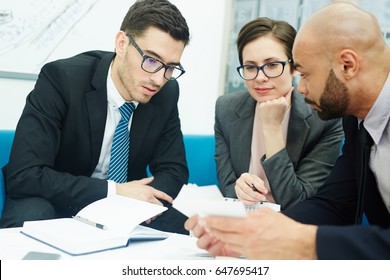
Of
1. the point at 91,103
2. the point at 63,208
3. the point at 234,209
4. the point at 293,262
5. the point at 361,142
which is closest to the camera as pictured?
the point at 234,209

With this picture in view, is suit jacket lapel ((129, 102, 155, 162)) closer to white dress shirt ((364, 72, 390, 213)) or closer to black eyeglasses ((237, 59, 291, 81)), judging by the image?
black eyeglasses ((237, 59, 291, 81))

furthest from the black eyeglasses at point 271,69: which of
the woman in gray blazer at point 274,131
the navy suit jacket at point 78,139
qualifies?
the navy suit jacket at point 78,139

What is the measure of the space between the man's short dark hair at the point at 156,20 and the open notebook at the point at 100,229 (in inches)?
32.0

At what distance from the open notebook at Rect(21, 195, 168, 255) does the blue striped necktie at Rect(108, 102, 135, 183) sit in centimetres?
54

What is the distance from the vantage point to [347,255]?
89cm

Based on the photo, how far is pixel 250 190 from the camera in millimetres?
1615

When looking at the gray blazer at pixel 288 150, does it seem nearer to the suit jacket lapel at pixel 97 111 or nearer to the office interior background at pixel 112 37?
the suit jacket lapel at pixel 97 111

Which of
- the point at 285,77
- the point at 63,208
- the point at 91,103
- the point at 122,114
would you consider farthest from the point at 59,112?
the point at 285,77

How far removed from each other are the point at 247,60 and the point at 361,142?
27.5 inches

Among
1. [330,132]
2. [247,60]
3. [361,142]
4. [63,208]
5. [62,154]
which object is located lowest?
[63,208]

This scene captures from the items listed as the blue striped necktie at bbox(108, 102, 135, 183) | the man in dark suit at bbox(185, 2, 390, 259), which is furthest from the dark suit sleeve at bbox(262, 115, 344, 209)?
the blue striped necktie at bbox(108, 102, 135, 183)

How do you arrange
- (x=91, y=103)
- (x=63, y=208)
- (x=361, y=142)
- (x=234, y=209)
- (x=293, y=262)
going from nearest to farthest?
(x=234, y=209) → (x=293, y=262) → (x=361, y=142) → (x=63, y=208) → (x=91, y=103)

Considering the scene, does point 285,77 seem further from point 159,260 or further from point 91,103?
point 159,260

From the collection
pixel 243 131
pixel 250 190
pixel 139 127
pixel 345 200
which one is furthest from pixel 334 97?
pixel 139 127
